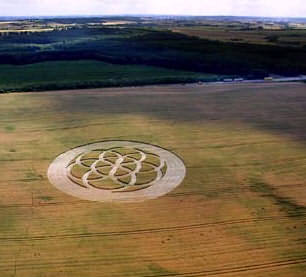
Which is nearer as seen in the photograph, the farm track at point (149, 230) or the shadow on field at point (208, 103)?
the farm track at point (149, 230)

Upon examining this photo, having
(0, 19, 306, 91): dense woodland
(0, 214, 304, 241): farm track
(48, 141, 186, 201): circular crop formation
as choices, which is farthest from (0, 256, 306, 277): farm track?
(0, 19, 306, 91): dense woodland

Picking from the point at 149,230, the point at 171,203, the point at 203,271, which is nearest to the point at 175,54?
the point at 171,203

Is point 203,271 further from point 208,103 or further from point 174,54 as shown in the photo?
point 174,54

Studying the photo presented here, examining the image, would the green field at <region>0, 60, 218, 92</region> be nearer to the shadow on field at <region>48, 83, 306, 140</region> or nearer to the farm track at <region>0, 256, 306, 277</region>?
the shadow on field at <region>48, 83, 306, 140</region>

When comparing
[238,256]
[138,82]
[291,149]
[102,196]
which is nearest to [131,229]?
[102,196]

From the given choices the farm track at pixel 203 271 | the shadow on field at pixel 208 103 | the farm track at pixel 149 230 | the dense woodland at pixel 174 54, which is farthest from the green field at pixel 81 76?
the farm track at pixel 203 271

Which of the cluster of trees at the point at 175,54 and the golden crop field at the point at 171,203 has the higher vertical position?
the cluster of trees at the point at 175,54

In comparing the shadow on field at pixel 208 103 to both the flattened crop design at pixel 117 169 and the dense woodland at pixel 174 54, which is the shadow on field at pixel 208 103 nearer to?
the flattened crop design at pixel 117 169
